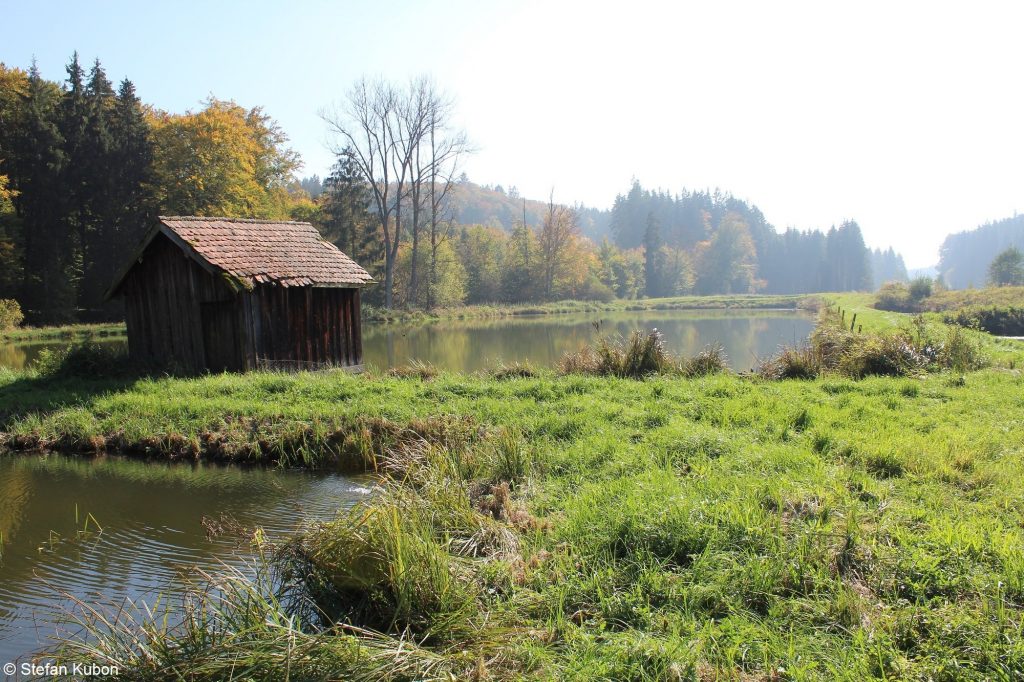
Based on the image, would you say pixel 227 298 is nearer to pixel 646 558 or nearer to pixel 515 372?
pixel 515 372

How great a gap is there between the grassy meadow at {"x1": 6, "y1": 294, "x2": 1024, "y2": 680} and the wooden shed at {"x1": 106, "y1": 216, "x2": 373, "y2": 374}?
18.6 feet

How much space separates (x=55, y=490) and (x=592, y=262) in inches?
2950

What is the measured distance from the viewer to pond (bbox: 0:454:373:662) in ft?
20.3

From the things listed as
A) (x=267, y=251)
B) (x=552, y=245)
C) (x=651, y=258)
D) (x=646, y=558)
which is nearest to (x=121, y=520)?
(x=646, y=558)

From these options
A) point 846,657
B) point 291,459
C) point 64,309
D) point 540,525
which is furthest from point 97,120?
point 846,657

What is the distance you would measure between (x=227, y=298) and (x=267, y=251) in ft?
6.47

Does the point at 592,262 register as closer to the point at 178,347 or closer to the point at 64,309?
the point at 64,309

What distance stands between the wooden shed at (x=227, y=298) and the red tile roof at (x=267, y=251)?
0.03 metres

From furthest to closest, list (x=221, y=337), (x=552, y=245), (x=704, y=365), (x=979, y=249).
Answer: (x=979, y=249)
(x=552, y=245)
(x=221, y=337)
(x=704, y=365)

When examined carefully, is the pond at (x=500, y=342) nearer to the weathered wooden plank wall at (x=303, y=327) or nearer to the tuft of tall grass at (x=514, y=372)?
the tuft of tall grass at (x=514, y=372)

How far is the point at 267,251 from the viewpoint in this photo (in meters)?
16.9

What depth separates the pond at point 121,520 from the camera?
244 inches

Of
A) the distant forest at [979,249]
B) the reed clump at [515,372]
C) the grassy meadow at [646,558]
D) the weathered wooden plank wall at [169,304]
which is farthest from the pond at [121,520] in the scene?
the distant forest at [979,249]

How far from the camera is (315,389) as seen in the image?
13.3m
